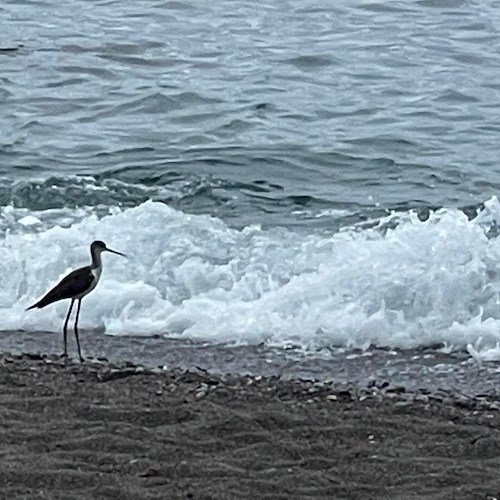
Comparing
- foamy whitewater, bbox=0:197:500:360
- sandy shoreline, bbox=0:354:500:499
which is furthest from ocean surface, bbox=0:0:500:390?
sandy shoreline, bbox=0:354:500:499

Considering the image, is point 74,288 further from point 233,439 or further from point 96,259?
point 233,439

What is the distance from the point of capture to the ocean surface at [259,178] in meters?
9.12

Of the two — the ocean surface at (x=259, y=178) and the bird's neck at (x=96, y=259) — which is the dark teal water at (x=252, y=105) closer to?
the ocean surface at (x=259, y=178)

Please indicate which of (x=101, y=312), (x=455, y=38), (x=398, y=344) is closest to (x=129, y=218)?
(x=101, y=312)

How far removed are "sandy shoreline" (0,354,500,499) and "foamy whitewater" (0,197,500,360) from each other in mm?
1210

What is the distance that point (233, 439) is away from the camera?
22.0 feet

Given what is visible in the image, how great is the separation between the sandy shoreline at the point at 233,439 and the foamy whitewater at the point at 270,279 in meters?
1.21

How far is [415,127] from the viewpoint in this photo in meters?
14.3

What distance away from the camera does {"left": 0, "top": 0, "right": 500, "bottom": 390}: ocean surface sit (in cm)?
912

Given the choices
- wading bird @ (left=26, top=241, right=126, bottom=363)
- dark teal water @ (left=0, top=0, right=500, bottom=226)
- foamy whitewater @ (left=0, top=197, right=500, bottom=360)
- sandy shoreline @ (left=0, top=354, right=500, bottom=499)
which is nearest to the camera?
sandy shoreline @ (left=0, top=354, right=500, bottom=499)

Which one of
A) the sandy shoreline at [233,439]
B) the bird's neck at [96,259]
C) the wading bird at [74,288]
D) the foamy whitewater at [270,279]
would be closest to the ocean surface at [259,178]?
the foamy whitewater at [270,279]

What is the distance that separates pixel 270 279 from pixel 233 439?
3117mm

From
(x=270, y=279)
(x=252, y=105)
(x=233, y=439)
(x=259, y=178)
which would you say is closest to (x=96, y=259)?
(x=270, y=279)

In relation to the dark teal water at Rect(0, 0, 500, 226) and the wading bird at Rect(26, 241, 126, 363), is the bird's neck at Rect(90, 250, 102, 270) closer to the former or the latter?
the wading bird at Rect(26, 241, 126, 363)
